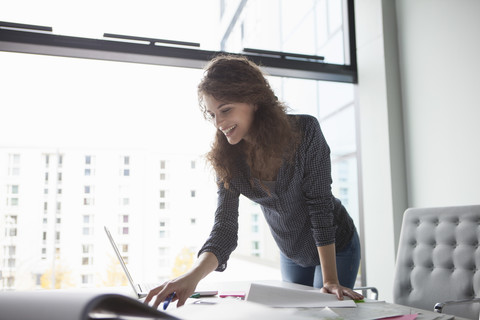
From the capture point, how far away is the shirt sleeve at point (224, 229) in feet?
3.68

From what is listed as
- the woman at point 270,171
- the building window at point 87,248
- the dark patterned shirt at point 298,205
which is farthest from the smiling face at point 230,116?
the building window at point 87,248

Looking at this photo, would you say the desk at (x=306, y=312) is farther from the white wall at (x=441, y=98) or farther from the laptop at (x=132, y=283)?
the white wall at (x=441, y=98)

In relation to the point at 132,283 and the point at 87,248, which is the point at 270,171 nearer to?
the point at 132,283

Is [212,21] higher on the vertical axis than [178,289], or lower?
higher

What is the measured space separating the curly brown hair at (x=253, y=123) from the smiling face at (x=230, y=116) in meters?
0.02

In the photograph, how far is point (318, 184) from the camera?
1207mm

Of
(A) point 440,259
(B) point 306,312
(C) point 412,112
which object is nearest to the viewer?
(B) point 306,312

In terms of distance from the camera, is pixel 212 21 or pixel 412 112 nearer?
pixel 412 112

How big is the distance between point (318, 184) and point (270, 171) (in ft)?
0.48

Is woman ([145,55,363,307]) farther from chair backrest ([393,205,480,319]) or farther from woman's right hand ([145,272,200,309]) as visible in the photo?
chair backrest ([393,205,480,319])

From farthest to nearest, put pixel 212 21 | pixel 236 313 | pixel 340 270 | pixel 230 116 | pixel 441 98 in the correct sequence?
pixel 212 21 < pixel 441 98 < pixel 340 270 < pixel 230 116 < pixel 236 313

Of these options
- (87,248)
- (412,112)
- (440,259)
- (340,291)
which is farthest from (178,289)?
(87,248)

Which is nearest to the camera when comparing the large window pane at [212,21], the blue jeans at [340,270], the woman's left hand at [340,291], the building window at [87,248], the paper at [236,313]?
the paper at [236,313]

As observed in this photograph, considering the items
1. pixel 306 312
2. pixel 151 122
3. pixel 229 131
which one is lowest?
pixel 306 312
